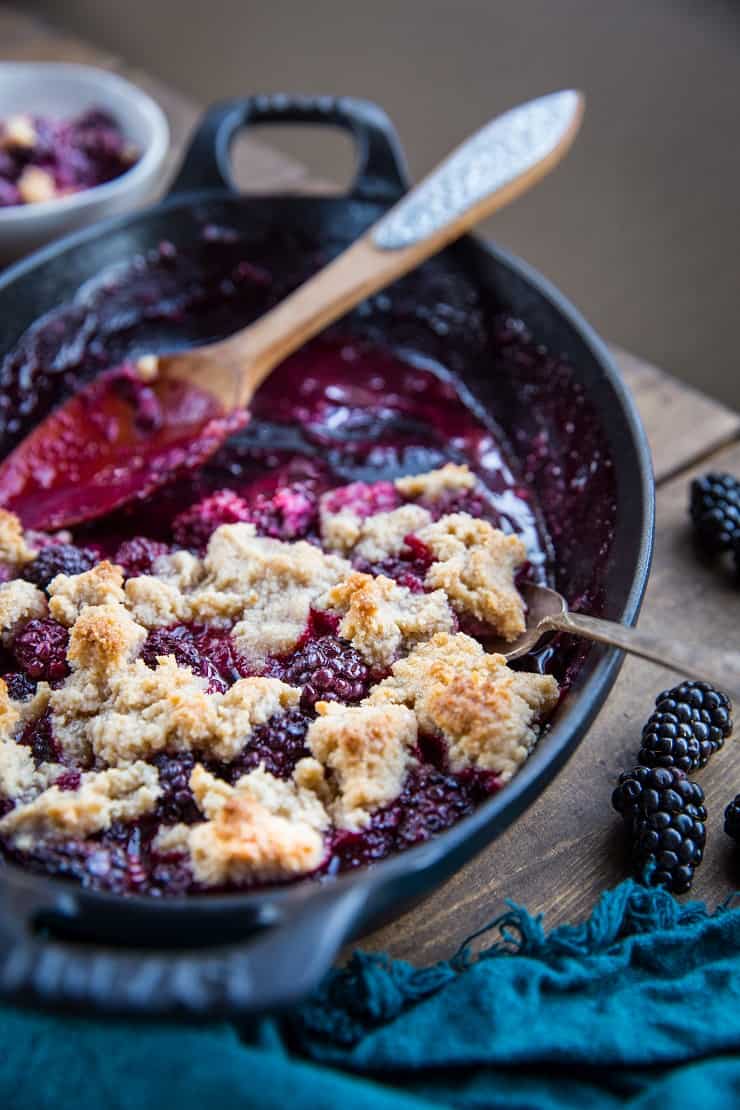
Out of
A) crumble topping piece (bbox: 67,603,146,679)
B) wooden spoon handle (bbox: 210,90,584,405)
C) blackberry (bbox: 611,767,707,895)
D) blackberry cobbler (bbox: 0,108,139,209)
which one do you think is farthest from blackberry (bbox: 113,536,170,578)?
blackberry cobbler (bbox: 0,108,139,209)

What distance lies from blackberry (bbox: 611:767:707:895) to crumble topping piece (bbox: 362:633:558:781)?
0.20m

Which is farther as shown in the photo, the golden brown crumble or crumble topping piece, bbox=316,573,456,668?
crumble topping piece, bbox=316,573,456,668

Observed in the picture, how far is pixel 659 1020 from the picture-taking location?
137 cm

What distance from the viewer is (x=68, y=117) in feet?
9.82

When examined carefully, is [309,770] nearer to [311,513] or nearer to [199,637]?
[199,637]

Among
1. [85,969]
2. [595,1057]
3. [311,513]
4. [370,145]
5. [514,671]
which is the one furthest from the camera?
[370,145]

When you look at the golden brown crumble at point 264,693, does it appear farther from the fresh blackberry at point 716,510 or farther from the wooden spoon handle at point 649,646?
the fresh blackberry at point 716,510

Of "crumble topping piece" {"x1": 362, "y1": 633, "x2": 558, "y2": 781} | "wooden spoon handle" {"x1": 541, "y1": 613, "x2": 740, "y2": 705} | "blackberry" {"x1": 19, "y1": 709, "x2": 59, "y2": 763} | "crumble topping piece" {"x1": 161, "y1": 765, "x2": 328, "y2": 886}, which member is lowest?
"blackberry" {"x1": 19, "y1": 709, "x2": 59, "y2": 763}

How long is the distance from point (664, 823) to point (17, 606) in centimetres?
106

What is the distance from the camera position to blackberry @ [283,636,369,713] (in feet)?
5.23

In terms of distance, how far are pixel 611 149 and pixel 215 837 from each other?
9.95 ft

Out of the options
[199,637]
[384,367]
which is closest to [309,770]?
[199,637]

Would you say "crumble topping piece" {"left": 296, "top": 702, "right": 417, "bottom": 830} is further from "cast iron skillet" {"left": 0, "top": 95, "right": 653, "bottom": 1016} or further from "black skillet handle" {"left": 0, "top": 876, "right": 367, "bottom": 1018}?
"black skillet handle" {"left": 0, "top": 876, "right": 367, "bottom": 1018}

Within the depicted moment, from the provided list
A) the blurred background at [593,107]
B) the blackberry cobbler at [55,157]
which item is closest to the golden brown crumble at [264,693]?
the blackberry cobbler at [55,157]
